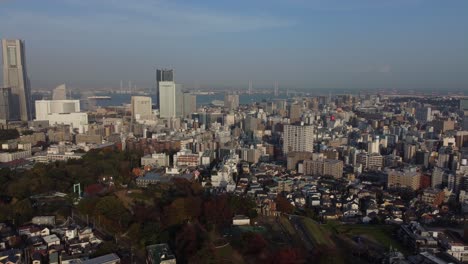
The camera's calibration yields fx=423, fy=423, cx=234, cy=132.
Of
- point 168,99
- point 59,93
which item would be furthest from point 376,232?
point 59,93

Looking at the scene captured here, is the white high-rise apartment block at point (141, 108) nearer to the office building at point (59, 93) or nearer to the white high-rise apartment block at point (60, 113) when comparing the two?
the white high-rise apartment block at point (60, 113)

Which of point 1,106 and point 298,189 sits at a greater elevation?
point 1,106

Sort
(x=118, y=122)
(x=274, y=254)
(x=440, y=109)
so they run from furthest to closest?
(x=440, y=109) → (x=118, y=122) → (x=274, y=254)

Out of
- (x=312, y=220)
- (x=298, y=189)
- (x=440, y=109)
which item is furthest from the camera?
(x=440, y=109)

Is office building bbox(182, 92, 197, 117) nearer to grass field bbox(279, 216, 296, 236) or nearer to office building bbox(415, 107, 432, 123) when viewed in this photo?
office building bbox(415, 107, 432, 123)

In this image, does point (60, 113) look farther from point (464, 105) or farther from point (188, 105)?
A: point (464, 105)

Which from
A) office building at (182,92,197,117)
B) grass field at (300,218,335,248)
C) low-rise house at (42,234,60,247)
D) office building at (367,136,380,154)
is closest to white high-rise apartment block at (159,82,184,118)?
office building at (182,92,197,117)

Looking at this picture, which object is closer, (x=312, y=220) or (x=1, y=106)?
(x=312, y=220)

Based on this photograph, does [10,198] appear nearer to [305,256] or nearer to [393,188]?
[305,256]

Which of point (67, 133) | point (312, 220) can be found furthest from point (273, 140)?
point (312, 220)
